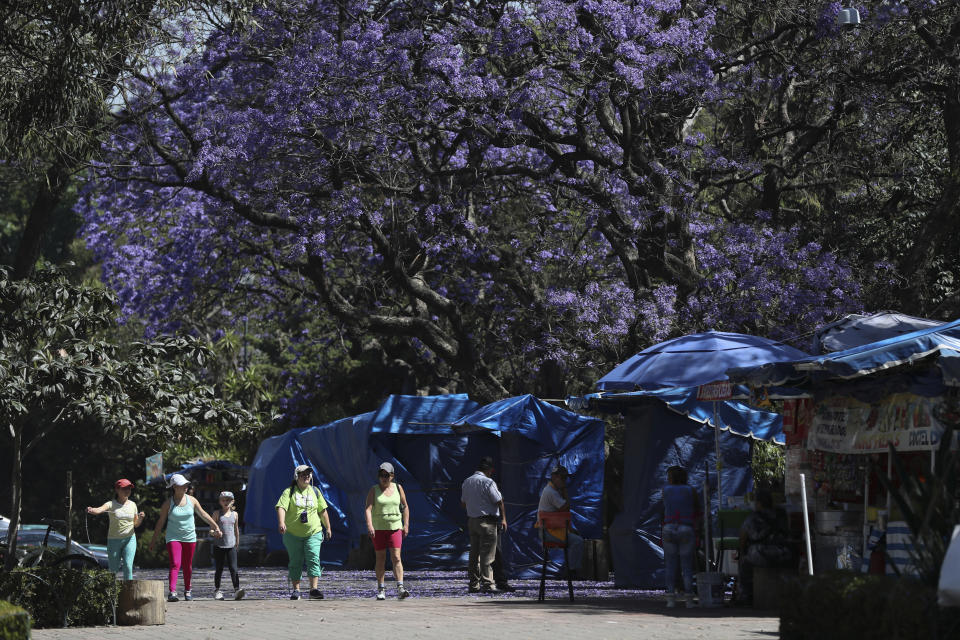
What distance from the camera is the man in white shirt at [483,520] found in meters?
17.1

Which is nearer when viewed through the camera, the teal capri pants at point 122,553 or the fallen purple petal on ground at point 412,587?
the teal capri pants at point 122,553

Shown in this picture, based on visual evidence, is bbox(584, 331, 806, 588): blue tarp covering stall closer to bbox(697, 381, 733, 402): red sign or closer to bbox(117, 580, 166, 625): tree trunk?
bbox(697, 381, 733, 402): red sign

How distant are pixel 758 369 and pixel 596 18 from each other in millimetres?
9781

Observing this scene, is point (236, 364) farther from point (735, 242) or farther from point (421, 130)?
point (735, 242)

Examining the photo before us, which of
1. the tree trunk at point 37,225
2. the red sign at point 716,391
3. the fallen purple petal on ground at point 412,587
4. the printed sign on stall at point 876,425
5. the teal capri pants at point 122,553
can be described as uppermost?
the tree trunk at point 37,225

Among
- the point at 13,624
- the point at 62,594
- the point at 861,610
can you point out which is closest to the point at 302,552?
the point at 62,594

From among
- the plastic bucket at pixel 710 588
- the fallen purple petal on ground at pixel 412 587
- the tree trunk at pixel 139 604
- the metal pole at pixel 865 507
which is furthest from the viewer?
the fallen purple petal on ground at pixel 412 587

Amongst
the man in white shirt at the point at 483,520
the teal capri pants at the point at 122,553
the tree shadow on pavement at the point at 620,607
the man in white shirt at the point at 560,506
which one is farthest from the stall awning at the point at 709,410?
the teal capri pants at the point at 122,553

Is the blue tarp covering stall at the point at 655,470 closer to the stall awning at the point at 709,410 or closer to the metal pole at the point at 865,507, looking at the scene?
the stall awning at the point at 709,410

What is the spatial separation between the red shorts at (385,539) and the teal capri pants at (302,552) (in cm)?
76

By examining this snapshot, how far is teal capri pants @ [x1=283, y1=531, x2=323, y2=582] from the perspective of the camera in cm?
1638

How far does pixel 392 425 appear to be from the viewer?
2269 centimetres

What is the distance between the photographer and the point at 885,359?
1126cm

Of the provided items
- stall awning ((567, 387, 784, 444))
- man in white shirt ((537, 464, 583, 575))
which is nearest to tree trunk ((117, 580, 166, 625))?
man in white shirt ((537, 464, 583, 575))
